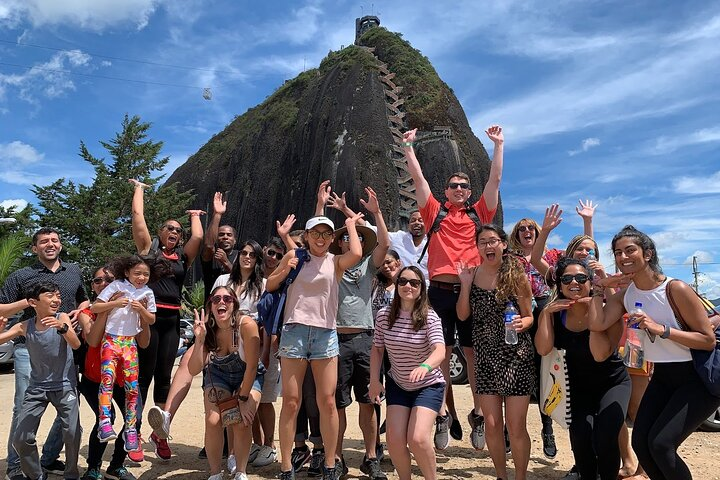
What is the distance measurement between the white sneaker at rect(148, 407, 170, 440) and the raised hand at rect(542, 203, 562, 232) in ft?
12.2

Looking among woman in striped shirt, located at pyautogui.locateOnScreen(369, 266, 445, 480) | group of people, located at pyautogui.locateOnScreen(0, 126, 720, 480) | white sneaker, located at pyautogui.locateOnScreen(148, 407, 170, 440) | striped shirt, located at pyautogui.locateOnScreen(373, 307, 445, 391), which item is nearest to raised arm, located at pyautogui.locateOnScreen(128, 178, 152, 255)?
group of people, located at pyautogui.locateOnScreen(0, 126, 720, 480)

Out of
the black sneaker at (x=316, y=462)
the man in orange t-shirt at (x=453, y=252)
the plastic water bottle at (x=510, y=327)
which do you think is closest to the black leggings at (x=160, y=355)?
the black sneaker at (x=316, y=462)

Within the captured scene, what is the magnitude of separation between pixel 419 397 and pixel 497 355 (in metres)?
0.75

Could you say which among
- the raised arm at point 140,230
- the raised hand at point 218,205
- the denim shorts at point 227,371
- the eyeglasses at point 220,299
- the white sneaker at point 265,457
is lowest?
the white sneaker at point 265,457

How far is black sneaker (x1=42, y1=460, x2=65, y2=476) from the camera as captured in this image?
17.5 feet

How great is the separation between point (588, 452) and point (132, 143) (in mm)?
31615

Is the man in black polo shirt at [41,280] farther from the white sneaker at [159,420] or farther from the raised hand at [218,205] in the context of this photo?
the raised hand at [218,205]

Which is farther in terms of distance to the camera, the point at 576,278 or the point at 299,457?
the point at 299,457

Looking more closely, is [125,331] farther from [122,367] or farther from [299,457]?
[299,457]

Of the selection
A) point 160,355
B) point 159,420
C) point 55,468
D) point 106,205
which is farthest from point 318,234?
point 106,205

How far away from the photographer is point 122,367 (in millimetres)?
5031

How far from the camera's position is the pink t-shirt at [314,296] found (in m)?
4.71

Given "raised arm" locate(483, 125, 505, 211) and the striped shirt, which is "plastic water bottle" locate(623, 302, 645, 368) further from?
"raised arm" locate(483, 125, 505, 211)

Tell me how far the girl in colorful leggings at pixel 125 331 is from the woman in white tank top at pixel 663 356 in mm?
3896
